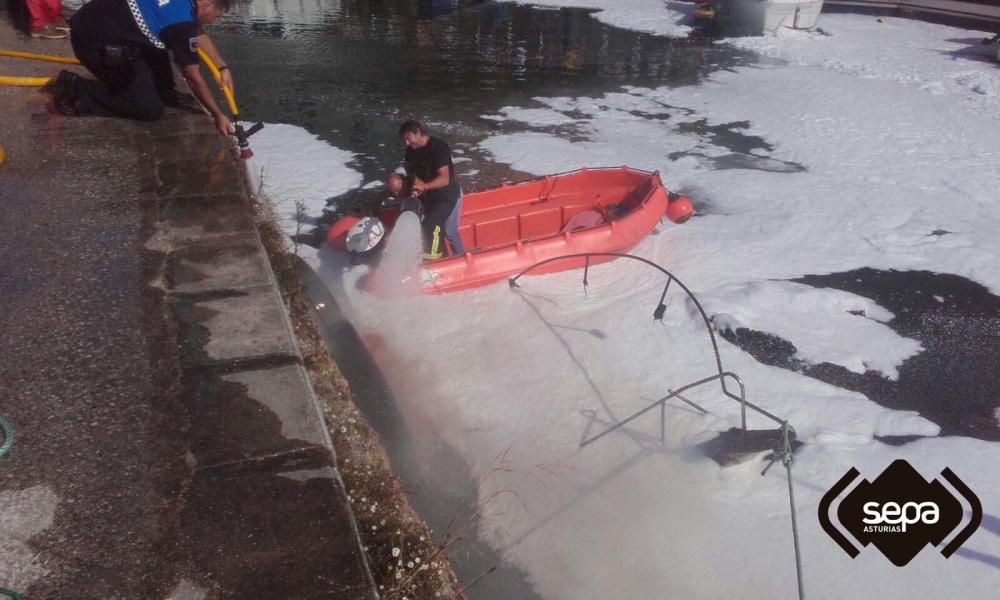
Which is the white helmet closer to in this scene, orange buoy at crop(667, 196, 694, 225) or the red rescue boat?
the red rescue boat

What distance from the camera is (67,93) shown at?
5.76 meters

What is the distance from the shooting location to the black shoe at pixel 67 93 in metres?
5.72

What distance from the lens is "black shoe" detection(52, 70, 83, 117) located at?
225 inches

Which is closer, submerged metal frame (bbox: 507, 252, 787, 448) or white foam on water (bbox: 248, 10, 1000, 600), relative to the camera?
white foam on water (bbox: 248, 10, 1000, 600)

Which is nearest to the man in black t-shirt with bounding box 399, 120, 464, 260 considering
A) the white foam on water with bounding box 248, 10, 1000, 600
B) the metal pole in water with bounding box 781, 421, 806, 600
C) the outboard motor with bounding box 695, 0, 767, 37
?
the white foam on water with bounding box 248, 10, 1000, 600

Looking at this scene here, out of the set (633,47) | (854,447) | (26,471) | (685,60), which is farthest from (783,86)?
(26,471)

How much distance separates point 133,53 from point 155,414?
3.93 meters

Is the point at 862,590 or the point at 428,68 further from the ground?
the point at 428,68

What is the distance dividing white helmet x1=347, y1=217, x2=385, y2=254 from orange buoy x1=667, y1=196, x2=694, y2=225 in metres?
2.83

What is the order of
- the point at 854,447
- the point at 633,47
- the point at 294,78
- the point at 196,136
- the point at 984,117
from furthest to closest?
1. the point at 633,47
2. the point at 294,78
3. the point at 984,117
4. the point at 196,136
5. the point at 854,447

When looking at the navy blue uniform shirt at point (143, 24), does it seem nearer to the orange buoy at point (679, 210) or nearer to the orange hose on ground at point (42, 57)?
the orange hose on ground at point (42, 57)

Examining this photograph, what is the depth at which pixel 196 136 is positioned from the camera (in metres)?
5.67

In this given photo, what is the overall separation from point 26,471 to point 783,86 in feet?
40.5

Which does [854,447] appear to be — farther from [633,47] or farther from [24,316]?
[633,47]
